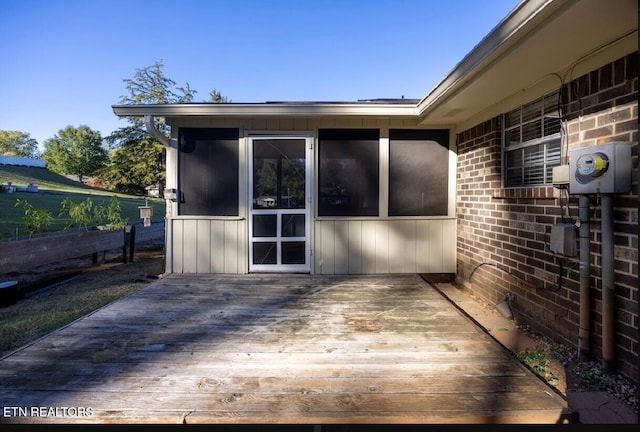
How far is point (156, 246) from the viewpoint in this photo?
8266mm

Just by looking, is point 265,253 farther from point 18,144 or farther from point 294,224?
point 18,144

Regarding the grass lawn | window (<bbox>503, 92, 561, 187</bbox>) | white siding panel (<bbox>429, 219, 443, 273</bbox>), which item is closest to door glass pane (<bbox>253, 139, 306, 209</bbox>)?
white siding panel (<bbox>429, 219, 443, 273</bbox>)

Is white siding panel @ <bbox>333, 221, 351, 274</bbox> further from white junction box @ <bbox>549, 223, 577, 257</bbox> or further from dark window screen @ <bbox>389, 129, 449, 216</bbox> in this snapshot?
white junction box @ <bbox>549, 223, 577, 257</bbox>

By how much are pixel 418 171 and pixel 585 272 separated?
98.0 inches

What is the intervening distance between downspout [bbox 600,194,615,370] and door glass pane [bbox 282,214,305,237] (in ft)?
10.4

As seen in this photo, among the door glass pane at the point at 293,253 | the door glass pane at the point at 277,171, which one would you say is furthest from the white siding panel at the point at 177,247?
the door glass pane at the point at 293,253

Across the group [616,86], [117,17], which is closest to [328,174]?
[616,86]

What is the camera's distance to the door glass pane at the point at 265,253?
4559 millimetres

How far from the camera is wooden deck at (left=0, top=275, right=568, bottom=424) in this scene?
1.69 m

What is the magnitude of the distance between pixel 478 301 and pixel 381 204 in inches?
66.9

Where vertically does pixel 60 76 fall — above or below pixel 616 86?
above

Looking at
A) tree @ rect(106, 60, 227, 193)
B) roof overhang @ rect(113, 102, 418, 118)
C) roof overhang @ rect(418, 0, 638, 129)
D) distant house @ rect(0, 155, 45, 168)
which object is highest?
distant house @ rect(0, 155, 45, 168)

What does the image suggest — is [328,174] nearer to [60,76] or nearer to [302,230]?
[302,230]

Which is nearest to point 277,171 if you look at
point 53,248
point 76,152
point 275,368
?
point 275,368
